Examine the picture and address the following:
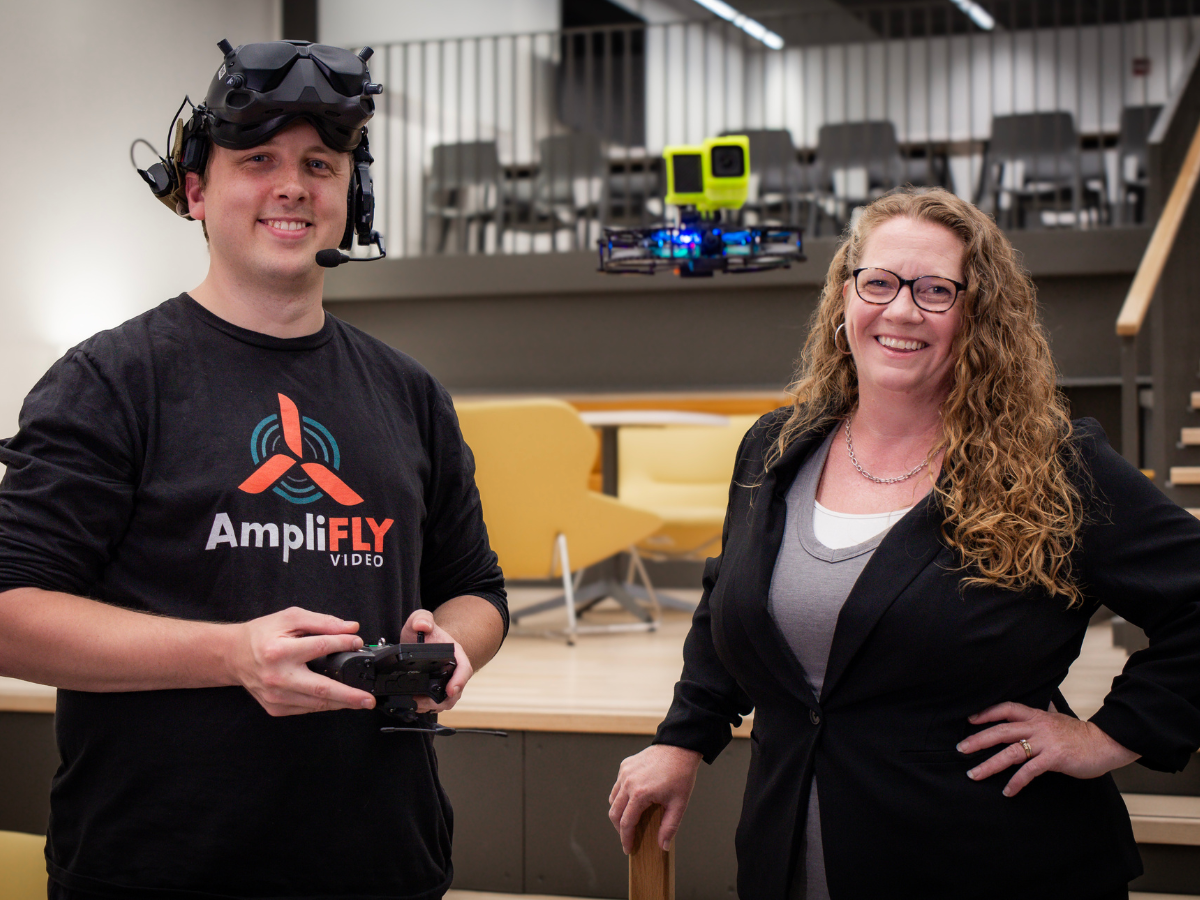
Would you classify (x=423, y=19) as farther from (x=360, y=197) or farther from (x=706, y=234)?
(x=360, y=197)

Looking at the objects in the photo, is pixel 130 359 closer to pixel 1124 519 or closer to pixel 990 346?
pixel 990 346

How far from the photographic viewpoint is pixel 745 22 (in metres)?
10.7

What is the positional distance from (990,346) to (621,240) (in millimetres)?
1928

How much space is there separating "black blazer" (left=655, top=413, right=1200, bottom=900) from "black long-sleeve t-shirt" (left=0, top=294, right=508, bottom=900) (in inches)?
17.8

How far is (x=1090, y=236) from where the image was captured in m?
6.21

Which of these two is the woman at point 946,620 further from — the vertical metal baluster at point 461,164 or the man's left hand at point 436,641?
the vertical metal baluster at point 461,164

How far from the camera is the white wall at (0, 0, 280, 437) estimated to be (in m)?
4.70

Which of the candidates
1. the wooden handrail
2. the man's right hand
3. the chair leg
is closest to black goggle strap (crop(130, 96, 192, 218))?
the man's right hand

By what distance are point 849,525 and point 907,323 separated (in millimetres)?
254

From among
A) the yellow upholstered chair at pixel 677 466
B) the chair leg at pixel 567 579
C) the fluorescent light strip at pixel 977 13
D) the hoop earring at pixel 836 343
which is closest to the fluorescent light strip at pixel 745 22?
the fluorescent light strip at pixel 977 13

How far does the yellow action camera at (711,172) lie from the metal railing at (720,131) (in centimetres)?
286

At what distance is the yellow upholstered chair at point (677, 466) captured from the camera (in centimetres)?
517

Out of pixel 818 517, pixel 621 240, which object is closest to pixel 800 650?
pixel 818 517

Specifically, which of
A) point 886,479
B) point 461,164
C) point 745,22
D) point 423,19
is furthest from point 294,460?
point 745,22
